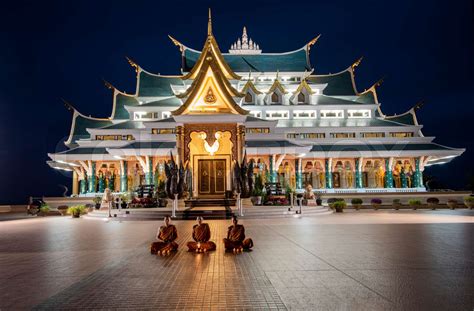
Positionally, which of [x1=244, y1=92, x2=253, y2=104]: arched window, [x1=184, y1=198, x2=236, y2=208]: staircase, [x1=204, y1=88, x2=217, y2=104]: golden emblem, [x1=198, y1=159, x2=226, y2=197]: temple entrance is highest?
[x1=244, y1=92, x2=253, y2=104]: arched window

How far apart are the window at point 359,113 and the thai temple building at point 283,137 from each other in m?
0.12

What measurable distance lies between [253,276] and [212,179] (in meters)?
18.5

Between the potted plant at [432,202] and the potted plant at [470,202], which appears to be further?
the potted plant at [432,202]

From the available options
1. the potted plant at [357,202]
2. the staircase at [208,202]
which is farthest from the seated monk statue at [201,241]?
the potted plant at [357,202]

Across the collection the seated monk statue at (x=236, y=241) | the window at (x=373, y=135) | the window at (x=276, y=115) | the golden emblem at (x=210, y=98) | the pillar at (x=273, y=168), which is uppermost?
the window at (x=276, y=115)

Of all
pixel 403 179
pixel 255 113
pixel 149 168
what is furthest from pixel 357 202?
pixel 149 168

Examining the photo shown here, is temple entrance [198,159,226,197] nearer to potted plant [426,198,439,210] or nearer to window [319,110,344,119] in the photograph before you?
potted plant [426,198,439,210]

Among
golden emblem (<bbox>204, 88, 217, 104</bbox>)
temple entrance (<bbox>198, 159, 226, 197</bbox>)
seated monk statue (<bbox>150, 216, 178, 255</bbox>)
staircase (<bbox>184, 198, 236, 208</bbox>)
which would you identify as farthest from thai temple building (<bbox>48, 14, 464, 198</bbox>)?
seated monk statue (<bbox>150, 216, 178, 255</bbox>)

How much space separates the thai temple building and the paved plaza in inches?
834

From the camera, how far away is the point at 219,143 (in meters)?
25.7

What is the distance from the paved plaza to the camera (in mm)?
5148

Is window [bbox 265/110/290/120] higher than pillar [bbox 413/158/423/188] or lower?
higher

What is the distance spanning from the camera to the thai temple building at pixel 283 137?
3547 centimetres

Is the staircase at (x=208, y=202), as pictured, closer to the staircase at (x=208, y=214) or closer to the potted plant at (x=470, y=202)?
the staircase at (x=208, y=214)
